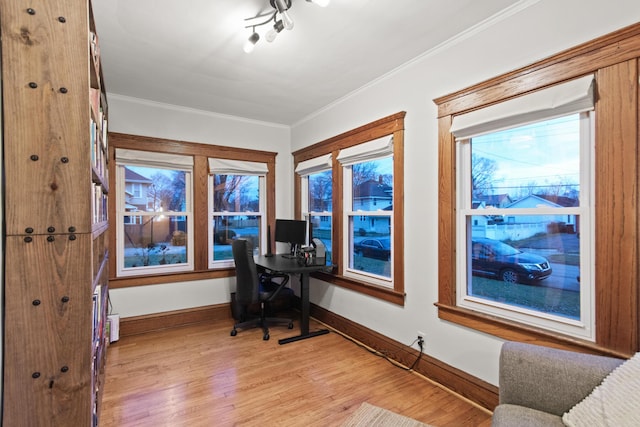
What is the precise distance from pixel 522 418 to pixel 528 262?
106 cm

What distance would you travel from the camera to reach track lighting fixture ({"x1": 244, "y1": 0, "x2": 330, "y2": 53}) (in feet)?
6.11

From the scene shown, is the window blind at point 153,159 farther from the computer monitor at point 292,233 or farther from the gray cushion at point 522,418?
the gray cushion at point 522,418

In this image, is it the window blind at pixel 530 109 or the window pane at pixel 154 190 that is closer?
the window blind at pixel 530 109

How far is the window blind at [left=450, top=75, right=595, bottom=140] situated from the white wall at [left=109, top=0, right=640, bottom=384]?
0.22m

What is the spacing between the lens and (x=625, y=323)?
158 centimetres

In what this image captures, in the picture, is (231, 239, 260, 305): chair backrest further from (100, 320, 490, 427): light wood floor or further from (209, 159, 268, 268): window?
(209, 159, 268, 268): window

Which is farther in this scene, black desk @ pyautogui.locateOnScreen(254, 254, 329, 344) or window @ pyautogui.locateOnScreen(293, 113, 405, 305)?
black desk @ pyautogui.locateOnScreen(254, 254, 329, 344)

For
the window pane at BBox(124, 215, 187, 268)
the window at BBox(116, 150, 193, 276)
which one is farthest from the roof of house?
the window pane at BBox(124, 215, 187, 268)

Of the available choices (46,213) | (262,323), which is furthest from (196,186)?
(46,213)

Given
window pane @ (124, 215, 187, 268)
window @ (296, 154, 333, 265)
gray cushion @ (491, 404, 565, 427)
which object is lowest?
gray cushion @ (491, 404, 565, 427)

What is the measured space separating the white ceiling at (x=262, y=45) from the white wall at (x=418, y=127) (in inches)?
5.8

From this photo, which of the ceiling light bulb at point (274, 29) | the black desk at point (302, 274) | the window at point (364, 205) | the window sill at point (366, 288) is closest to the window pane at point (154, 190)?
the black desk at point (302, 274)

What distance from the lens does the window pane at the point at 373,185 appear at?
3.12 meters

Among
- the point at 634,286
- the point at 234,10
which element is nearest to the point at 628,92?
the point at 634,286
